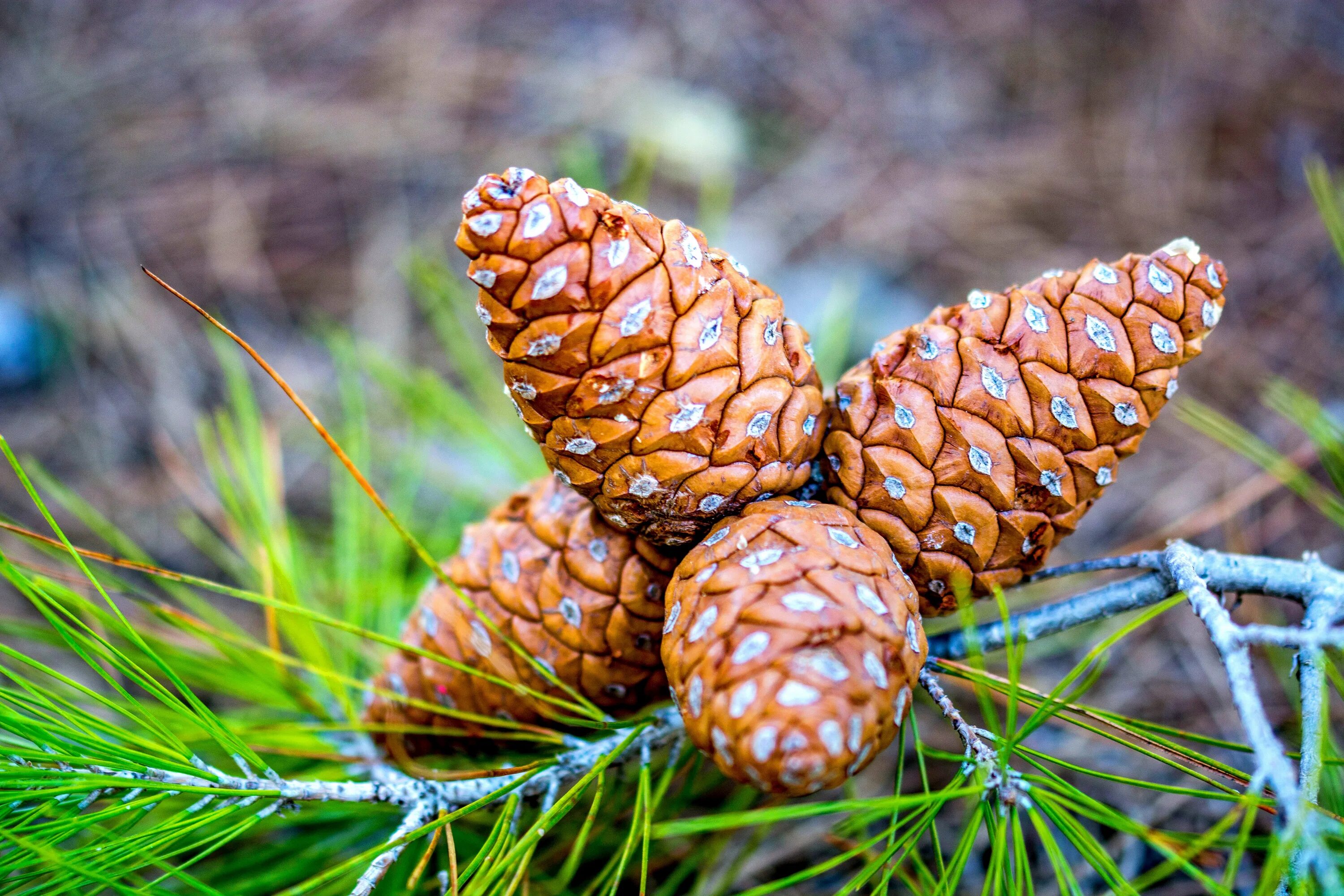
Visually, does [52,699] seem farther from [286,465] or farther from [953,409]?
[286,465]

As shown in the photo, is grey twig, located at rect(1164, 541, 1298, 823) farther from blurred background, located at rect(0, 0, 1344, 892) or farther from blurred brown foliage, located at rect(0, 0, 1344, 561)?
blurred brown foliage, located at rect(0, 0, 1344, 561)

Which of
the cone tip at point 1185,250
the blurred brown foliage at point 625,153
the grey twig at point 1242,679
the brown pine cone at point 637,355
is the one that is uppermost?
the blurred brown foliage at point 625,153

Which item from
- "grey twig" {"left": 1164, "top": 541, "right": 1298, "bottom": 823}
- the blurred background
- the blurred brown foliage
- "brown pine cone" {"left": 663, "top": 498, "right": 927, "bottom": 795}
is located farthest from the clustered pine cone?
the blurred brown foliage

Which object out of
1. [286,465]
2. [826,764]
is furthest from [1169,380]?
[286,465]

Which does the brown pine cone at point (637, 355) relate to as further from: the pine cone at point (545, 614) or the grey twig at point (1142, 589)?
the grey twig at point (1142, 589)

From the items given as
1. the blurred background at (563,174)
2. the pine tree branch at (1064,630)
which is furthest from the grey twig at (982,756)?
the blurred background at (563,174)

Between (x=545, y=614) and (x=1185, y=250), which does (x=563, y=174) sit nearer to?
(x=545, y=614)

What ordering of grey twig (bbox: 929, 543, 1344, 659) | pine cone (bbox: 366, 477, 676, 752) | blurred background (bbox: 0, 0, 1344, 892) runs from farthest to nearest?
blurred background (bbox: 0, 0, 1344, 892), pine cone (bbox: 366, 477, 676, 752), grey twig (bbox: 929, 543, 1344, 659)

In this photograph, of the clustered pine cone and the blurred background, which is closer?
the clustered pine cone
